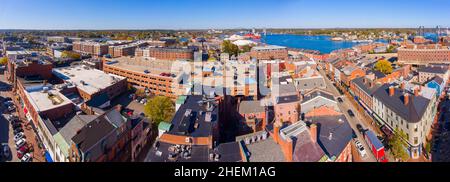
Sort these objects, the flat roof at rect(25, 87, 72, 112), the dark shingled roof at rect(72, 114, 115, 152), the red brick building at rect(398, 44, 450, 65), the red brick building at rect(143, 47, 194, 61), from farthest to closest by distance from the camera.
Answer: the red brick building at rect(143, 47, 194, 61), the red brick building at rect(398, 44, 450, 65), the flat roof at rect(25, 87, 72, 112), the dark shingled roof at rect(72, 114, 115, 152)

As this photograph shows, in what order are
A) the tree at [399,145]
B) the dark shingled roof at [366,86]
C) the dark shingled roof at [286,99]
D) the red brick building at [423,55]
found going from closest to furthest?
the tree at [399,145] → the dark shingled roof at [286,99] → the dark shingled roof at [366,86] → the red brick building at [423,55]

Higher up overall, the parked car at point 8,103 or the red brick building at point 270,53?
the red brick building at point 270,53

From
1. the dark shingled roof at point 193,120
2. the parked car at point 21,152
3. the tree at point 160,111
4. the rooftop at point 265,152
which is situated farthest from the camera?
the tree at point 160,111

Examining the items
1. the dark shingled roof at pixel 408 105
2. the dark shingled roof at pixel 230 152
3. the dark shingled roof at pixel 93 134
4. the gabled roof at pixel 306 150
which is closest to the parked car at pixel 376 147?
the dark shingled roof at pixel 408 105

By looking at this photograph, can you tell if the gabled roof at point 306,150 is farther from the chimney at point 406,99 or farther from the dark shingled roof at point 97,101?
the dark shingled roof at point 97,101

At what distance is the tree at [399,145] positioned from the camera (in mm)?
6277

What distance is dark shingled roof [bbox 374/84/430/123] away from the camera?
704 cm

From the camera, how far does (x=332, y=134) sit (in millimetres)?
5285

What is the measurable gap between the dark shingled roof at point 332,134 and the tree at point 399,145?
1402 mm

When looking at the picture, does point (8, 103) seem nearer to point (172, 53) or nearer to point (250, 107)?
point (250, 107)

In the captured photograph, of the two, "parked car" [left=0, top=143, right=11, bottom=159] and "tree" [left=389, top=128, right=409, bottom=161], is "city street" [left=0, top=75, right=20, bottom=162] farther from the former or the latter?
"tree" [left=389, top=128, right=409, bottom=161]

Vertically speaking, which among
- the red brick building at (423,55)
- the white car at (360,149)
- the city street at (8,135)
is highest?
the red brick building at (423,55)

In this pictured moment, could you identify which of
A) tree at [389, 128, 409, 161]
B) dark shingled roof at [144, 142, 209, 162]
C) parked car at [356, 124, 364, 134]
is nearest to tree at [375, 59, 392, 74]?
parked car at [356, 124, 364, 134]

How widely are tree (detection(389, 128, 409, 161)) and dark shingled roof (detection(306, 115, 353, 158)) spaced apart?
1.40 meters
